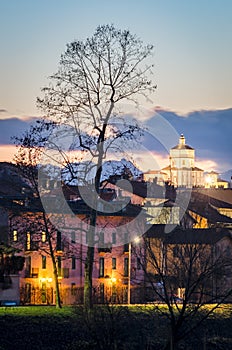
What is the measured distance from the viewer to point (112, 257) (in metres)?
37.6

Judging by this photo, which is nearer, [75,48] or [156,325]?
[75,48]

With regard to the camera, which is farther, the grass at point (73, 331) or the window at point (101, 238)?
the window at point (101, 238)

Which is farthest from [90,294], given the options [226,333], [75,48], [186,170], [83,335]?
[186,170]

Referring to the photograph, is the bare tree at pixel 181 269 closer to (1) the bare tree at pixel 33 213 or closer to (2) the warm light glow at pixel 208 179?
(1) the bare tree at pixel 33 213

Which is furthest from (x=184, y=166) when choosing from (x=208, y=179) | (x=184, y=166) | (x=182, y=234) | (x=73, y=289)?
(x=182, y=234)

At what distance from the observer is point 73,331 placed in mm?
25406

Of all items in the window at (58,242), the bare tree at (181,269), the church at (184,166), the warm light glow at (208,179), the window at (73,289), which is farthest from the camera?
the church at (184,166)

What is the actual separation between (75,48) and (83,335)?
25.7 feet

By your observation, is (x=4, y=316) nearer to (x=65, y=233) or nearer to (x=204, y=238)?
(x=65, y=233)

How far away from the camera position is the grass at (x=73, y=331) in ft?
80.1

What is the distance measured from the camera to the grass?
80.1ft

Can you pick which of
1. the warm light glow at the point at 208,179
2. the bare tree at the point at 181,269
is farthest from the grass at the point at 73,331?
the warm light glow at the point at 208,179

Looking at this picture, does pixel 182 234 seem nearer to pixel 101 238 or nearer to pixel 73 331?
pixel 101 238

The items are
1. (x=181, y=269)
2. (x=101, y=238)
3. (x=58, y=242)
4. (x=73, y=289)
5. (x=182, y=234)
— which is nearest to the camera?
(x=181, y=269)
